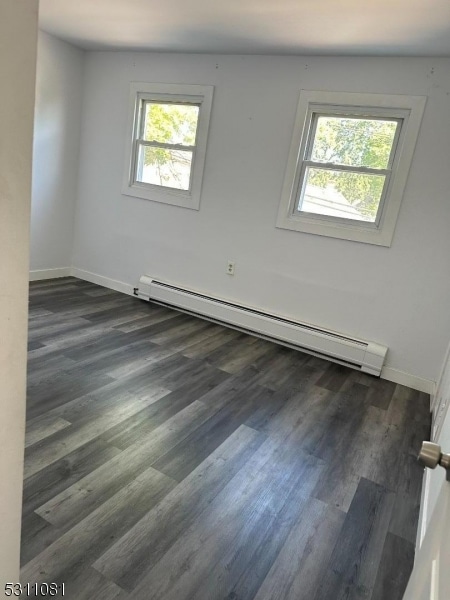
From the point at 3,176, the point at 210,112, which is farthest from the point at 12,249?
the point at 210,112

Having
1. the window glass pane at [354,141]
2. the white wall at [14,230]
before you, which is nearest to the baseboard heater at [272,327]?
the window glass pane at [354,141]

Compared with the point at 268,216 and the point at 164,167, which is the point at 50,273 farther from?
the point at 268,216

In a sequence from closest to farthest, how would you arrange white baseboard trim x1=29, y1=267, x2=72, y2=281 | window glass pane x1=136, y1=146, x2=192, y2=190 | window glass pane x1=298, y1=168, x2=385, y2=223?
window glass pane x1=298, y1=168, x2=385, y2=223 → window glass pane x1=136, y1=146, x2=192, y2=190 → white baseboard trim x1=29, y1=267, x2=72, y2=281

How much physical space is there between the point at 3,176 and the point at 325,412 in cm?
247

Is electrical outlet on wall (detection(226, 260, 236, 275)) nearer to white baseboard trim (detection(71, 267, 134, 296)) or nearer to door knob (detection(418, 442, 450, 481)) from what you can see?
white baseboard trim (detection(71, 267, 134, 296))

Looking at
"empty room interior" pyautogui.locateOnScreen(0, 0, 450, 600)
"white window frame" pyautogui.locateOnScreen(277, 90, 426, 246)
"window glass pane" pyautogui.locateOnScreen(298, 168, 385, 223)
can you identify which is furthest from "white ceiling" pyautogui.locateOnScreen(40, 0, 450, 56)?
"window glass pane" pyautogui.locateOnScreen(298, 168, 385, 223)

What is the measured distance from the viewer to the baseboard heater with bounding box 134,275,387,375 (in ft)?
11.3

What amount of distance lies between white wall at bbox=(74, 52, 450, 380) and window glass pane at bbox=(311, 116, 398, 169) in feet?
0.82

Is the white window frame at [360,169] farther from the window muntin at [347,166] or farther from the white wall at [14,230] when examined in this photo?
the white wall at [14,230]

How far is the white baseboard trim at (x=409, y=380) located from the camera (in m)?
3.29

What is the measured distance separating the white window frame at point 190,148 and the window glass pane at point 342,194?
1.09 meters

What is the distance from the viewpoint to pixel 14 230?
0.79 meters

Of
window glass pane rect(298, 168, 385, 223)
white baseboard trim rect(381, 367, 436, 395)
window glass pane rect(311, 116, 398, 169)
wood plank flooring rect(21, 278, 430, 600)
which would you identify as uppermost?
window glass pane rect(311, 116, 398, 169)

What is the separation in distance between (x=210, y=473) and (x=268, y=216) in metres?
2.44
